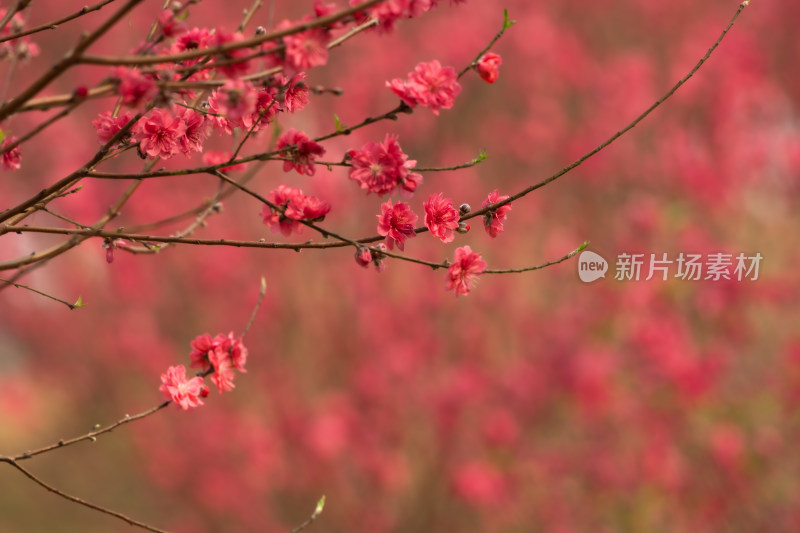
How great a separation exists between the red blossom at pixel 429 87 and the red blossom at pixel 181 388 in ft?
2.59

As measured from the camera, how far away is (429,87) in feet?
5.19

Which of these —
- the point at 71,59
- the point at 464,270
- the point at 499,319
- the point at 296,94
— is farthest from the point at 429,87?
the point at 499,319

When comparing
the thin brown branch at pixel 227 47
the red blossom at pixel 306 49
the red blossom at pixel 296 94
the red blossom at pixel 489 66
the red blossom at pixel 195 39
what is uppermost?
the red blossom at pixel 195 39

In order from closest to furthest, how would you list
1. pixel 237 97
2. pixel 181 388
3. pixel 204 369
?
pixel 237 97 → pixel 181 388 → pixel 204 369

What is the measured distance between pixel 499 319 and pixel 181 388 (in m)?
4.59

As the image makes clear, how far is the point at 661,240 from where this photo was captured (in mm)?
5625

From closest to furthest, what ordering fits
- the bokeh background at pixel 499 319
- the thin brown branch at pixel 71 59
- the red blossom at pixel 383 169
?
the thin brown branch at pixel 71 59 → the red blossom at pixel 383 169 → the bokeh background at pixel 499 319

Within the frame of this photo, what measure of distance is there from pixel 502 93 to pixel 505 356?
2430mm

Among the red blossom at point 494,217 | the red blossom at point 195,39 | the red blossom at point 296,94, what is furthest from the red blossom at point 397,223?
the red blossom at point 195,39

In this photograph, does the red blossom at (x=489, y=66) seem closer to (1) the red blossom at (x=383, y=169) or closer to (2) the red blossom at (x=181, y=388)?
(1) the red blossom at (x=383, y=169)

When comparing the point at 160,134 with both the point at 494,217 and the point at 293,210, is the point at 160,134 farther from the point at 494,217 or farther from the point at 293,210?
the point at 494,217

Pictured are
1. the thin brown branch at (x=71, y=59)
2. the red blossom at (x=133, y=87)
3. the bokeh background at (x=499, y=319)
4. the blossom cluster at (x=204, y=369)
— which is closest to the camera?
the thin brown branch at (x=71, y=59)

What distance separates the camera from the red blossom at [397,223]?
161 centimetres

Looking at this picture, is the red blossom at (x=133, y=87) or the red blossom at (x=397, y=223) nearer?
the red blossom at (x=133, y=87)
